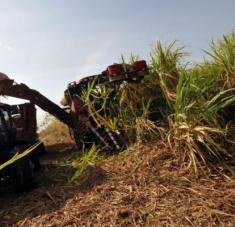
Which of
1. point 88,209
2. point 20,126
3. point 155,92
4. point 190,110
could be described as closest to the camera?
point 88,209

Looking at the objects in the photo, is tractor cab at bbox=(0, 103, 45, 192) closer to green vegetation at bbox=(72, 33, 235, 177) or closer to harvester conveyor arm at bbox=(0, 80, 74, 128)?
harvester conveyor arm at bbox=(0, 80, 74, 128)

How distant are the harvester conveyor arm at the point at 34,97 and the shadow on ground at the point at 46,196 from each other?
8.79 feet

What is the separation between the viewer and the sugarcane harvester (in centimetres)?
605

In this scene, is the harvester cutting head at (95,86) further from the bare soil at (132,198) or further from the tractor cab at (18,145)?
the bare soil at (132,198)

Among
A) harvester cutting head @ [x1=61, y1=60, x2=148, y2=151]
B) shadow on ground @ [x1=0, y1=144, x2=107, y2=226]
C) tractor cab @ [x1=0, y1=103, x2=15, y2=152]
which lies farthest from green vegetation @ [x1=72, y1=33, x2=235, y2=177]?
tractor cab @ [x1=0, y1=103, x2=15, y2=152]

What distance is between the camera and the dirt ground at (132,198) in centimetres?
335

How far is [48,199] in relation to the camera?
4414 millimetres

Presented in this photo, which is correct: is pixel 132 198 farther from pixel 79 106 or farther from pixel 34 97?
pixel 34 97

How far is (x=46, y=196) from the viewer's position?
454cm

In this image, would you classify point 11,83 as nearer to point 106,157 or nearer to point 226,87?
point 106,157

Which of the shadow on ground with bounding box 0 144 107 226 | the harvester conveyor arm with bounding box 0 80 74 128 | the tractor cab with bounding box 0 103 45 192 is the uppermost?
the harvester conveyor arm with bounding box 0 80 74 128

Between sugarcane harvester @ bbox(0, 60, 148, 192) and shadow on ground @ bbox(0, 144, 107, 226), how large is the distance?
0.46 metres

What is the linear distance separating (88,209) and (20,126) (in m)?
5.32

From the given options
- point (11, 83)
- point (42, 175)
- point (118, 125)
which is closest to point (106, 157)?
point (118, 125)
